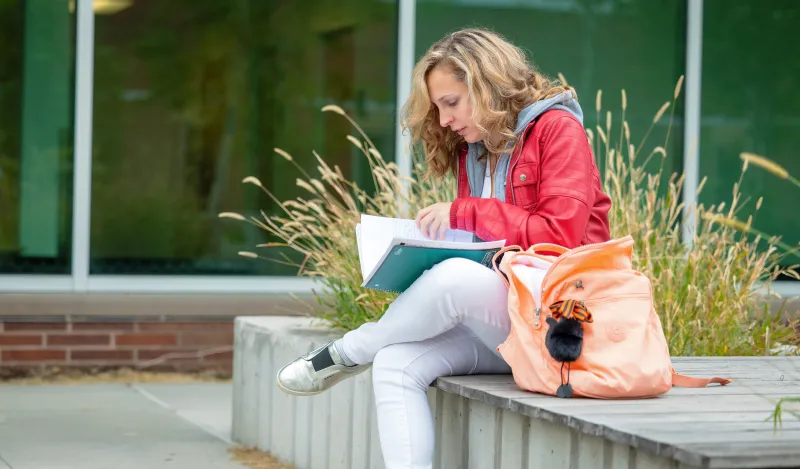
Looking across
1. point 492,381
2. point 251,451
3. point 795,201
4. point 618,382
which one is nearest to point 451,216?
point 492,381

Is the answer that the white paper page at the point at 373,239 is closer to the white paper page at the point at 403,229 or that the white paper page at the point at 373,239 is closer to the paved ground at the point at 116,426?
the white paper page at the point at 403,229

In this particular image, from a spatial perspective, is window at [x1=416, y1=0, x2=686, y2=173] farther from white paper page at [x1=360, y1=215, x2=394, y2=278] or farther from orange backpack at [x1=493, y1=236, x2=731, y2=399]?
orange backpack at [x1=493, y1=236, x2=731, y2=399]

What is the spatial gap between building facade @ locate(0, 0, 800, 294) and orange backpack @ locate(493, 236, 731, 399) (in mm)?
3965

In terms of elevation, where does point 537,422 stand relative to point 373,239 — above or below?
below

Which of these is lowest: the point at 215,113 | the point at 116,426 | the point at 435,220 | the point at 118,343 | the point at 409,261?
the point at 116,426

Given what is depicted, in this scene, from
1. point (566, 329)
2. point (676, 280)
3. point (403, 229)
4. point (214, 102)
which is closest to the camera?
point (566, 329)

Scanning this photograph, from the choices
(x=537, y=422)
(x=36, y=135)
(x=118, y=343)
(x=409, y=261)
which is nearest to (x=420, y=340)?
(x=409, y=261)

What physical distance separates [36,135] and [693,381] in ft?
15.4

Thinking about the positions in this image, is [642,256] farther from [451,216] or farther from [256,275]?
[256,275]

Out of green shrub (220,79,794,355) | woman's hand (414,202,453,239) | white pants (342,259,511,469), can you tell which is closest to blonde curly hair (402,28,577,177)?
woman's hand (414,202,453,239)

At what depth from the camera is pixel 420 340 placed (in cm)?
318

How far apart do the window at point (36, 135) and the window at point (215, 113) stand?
0.17 meters

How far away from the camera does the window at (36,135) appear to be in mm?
6691

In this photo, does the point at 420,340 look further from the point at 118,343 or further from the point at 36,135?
the point at 36,135
